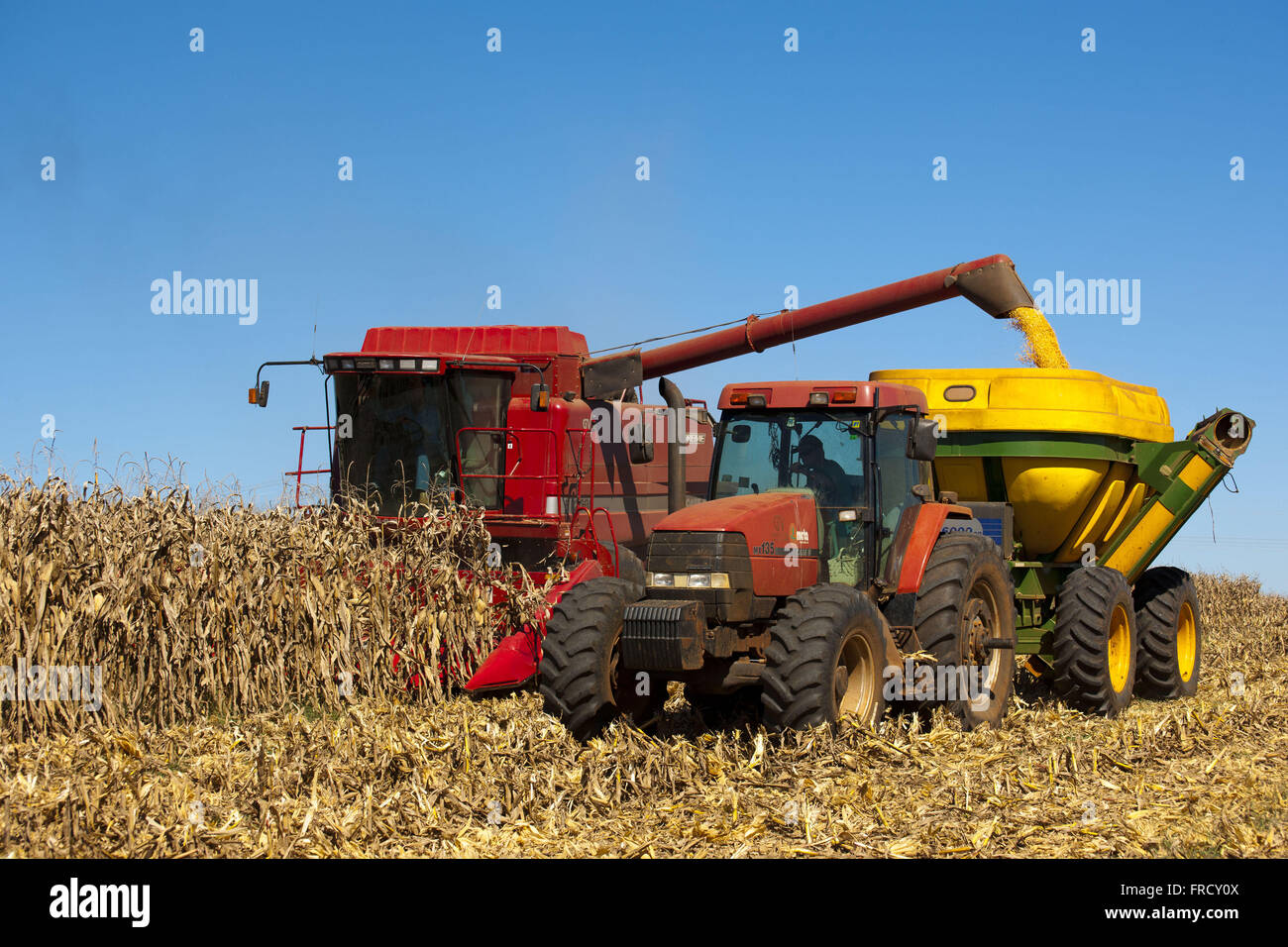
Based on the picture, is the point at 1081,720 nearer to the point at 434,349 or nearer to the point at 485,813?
the point at 485,813

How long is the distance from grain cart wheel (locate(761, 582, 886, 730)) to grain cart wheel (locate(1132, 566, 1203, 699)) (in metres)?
4.25

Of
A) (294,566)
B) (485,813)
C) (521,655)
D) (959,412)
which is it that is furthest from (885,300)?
(485,813)

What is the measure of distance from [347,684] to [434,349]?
182 inches

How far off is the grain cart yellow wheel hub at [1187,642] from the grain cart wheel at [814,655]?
5.00m

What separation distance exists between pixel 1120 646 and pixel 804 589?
3.96 meters

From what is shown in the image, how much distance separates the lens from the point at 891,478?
7746mm

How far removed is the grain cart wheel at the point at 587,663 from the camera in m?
6.81

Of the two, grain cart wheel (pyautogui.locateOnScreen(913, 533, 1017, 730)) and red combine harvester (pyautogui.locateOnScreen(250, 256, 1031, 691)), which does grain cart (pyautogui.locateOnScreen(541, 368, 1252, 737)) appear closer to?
grain cart wheel (pyautogui.locateOnScreen(913, 533, 1017, 730))

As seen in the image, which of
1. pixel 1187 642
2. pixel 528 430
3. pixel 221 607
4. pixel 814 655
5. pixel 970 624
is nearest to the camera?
pixel 814 655

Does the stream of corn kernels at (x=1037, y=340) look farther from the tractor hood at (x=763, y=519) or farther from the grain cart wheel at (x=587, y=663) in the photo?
the grain cart wheel at (x=587, y=663)

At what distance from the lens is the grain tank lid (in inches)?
362

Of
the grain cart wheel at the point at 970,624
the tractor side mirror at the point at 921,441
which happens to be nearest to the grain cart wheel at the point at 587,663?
the grain cart wheel at the point at 970,624

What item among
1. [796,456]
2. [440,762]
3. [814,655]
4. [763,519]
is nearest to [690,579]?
[763,519]

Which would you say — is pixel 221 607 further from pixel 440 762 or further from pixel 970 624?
pixel 970 624
